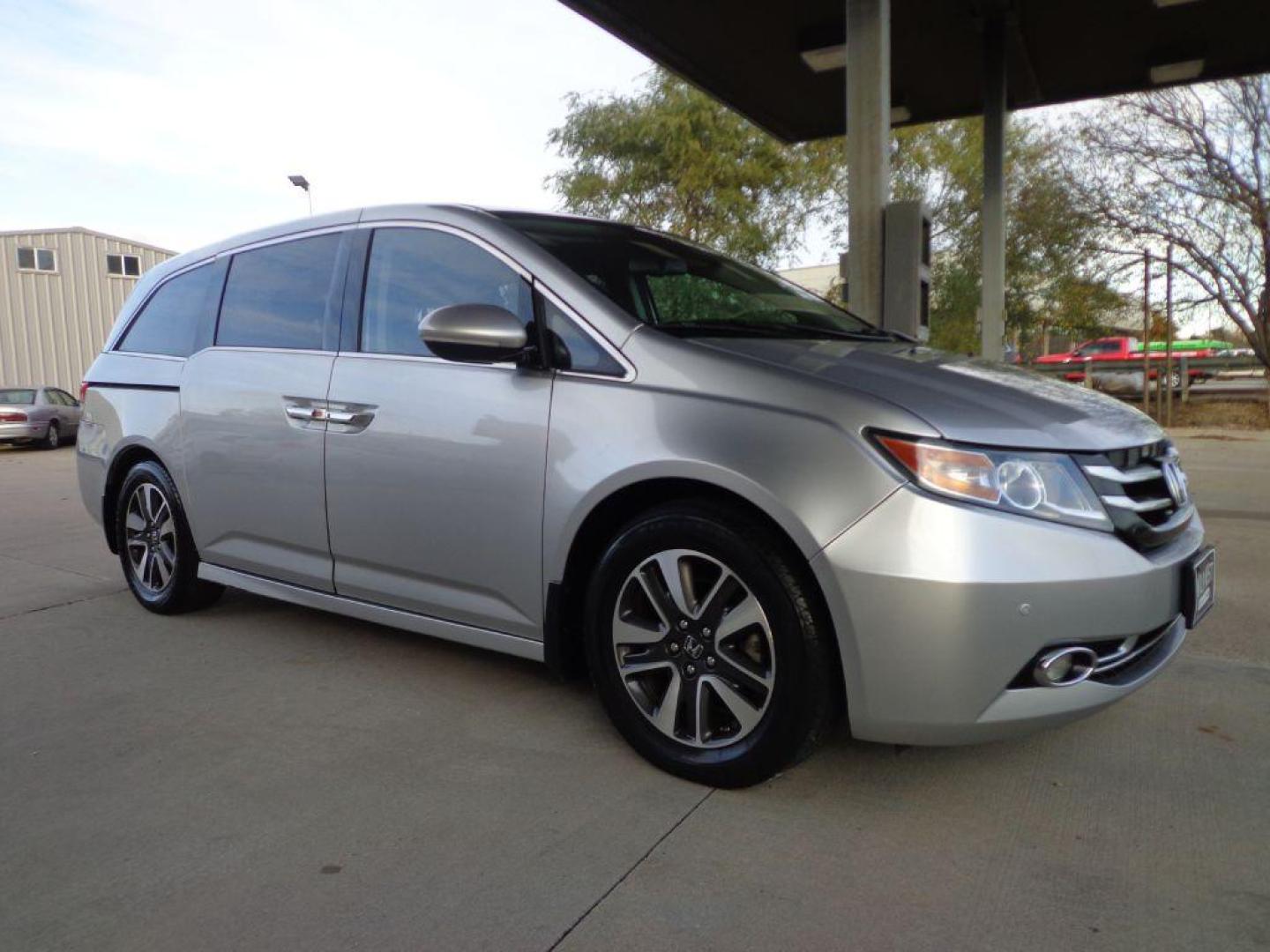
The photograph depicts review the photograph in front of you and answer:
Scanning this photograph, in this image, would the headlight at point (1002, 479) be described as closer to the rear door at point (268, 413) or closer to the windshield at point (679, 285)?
the windshield at point (679, 285)

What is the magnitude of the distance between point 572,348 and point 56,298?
30.9 meters

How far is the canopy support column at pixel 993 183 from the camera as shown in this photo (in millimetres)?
8734

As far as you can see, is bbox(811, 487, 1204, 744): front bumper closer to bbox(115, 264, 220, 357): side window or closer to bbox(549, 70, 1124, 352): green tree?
bbox(115, 264, 220, 357): side window

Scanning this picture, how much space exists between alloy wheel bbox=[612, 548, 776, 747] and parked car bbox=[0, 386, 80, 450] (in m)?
20.4

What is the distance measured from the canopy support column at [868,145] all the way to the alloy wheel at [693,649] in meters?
4.64

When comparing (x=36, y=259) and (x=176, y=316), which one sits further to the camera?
(x=36, y=259)

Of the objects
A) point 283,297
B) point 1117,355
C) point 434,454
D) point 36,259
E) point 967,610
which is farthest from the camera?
point 1117,355

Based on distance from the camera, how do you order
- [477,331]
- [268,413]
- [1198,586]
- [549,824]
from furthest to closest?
1. [268,413]
2. [477,331]
3. [1198,586]
4. [549,824]

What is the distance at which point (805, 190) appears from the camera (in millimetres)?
19031

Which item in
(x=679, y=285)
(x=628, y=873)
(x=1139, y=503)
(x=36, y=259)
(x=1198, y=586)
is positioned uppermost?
(x=36, y=259)

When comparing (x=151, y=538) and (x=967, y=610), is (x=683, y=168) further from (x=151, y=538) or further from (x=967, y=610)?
(x=967, y=610)

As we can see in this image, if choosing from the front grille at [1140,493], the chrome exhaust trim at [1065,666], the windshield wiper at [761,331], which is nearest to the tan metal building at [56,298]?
the windshield wiper at [761,331]

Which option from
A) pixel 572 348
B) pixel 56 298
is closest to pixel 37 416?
pixel 56 298

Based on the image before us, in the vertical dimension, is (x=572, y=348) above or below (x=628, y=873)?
above
